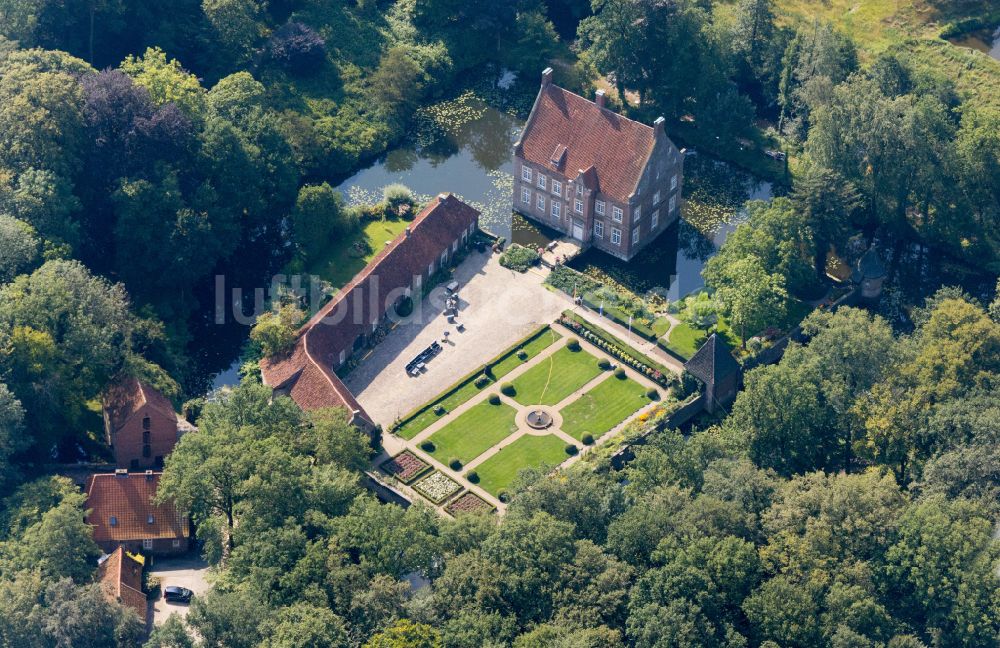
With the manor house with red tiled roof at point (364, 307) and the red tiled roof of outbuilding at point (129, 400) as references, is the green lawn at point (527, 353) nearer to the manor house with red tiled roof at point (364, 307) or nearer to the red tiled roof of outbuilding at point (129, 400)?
the manor house with red tiled roof at point (364, 307)

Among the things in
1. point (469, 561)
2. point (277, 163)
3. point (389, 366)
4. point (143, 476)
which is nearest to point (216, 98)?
point (277, 163)

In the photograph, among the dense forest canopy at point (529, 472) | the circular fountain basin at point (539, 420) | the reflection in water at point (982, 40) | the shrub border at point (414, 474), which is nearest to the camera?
the dense forest canopy at point (529, 472)

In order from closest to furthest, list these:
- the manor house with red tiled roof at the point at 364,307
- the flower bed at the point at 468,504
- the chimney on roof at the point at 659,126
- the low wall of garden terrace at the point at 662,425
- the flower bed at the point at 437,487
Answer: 1. the flower bed at the point at 468,504
2. the flower bed at the point at 437,487
3. the low wall of garden terrace at the point at 662,425
4. the manor house with red tiled roof at the point at 364,307
5. the chimney on roof at the point at 659,126

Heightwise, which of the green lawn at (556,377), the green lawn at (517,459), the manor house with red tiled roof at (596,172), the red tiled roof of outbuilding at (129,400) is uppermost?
the manor house with red tiled roof at (596,172)

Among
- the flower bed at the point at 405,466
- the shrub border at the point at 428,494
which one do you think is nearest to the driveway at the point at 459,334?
the flower bed at the point at 405,466

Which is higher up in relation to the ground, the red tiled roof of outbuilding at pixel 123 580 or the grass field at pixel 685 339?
the grass field at pixel 685 339

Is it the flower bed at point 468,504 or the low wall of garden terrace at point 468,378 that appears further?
the low wall of garden terrace at point 468,378
